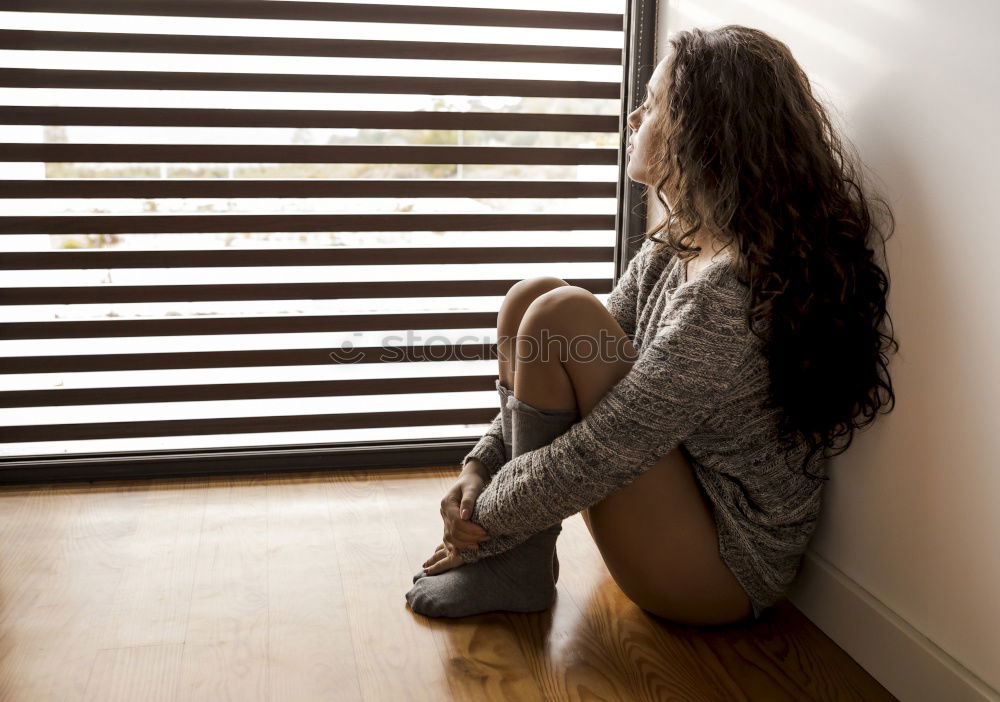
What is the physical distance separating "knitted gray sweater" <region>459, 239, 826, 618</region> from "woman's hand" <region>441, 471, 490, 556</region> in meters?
0.02

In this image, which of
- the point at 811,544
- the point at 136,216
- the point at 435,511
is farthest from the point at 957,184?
the point at 136,216

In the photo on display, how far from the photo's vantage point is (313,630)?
1.71 m

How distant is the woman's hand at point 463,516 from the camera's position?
171cm

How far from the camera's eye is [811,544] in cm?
185

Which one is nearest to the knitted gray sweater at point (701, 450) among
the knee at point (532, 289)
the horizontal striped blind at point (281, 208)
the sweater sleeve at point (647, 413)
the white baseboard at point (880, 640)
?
the sweater sleeve at point (647, 413)

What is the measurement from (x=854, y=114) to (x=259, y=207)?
1.50m

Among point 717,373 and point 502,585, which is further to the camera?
point 502,585

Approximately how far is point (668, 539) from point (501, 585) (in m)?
0.35

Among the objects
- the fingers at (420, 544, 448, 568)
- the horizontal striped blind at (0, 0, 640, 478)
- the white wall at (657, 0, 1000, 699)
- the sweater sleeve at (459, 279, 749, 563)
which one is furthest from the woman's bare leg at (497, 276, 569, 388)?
the horizontal striped blind at (0, 0, 640, 478)

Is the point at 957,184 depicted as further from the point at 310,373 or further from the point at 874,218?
the point at 310,373

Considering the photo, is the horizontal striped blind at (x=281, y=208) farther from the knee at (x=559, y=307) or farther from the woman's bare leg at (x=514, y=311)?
the knee at (x=559, y=307)

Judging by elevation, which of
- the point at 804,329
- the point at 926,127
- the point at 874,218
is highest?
the point at 926,127

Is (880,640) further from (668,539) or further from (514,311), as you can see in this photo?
(514,311)


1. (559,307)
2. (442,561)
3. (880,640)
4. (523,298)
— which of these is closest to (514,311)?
(523,298)
